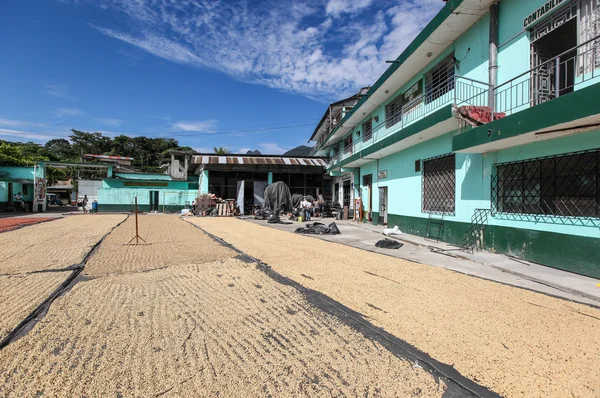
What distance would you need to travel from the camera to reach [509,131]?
260 inches

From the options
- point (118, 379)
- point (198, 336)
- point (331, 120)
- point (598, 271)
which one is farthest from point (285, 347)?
point (331, 120)

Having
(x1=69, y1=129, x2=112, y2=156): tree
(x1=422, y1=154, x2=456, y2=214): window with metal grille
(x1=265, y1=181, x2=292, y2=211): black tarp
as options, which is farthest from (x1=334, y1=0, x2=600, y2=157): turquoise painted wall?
(x1=69, y1=129, x2=112, y2=156): tree

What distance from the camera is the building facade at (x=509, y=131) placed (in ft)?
19.5

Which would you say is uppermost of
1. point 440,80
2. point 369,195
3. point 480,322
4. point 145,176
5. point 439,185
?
point 440,80

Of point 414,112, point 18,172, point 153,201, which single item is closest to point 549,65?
point 414,112

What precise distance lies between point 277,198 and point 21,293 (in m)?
16.4

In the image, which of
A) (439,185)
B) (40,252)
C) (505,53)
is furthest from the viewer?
(439,185)

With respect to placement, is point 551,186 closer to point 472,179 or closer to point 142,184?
point 472,179

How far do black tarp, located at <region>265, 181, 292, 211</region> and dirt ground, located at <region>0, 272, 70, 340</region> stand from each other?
1534cm

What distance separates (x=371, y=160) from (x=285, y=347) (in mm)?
15284

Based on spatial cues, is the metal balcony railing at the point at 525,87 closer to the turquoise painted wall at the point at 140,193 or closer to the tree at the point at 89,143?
the turquoise painted wall at the point at 140,193

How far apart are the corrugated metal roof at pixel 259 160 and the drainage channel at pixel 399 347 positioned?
20926mm

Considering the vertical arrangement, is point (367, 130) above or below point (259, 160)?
above

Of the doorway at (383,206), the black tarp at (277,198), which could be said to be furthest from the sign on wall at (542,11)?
the black tarp at (277,198)
